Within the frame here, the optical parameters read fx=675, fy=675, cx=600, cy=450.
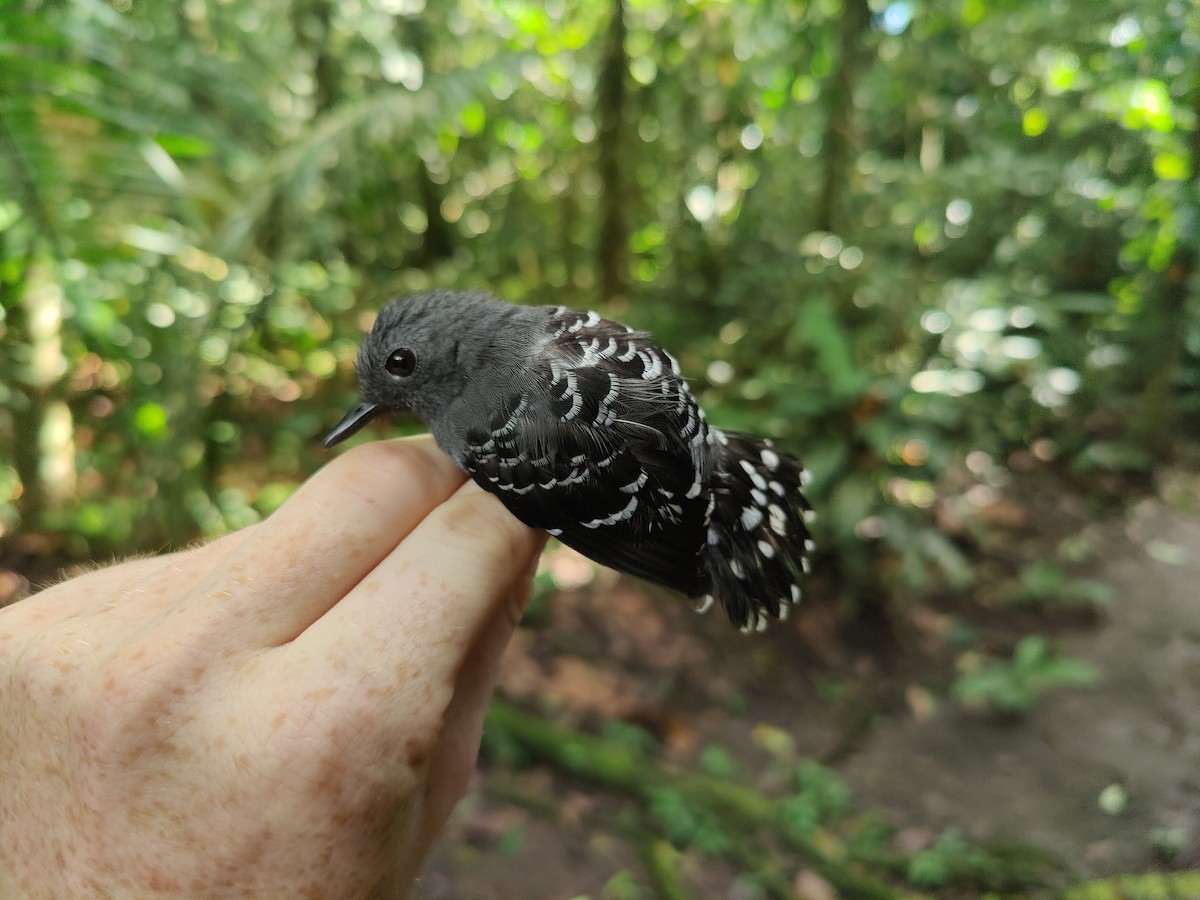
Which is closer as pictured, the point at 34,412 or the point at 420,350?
the point at 420,350

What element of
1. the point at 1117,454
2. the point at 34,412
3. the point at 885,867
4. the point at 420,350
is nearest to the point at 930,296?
the point at 1117,454

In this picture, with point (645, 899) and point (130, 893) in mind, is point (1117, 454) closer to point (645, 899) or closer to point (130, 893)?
point (645, 899)

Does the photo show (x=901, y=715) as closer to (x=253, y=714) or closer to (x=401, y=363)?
(x=401, y=363)

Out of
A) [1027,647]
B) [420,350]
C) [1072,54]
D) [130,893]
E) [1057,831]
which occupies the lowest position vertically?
[1057,831]

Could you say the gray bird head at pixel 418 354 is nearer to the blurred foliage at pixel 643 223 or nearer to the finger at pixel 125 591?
the finger at pixel 125 591

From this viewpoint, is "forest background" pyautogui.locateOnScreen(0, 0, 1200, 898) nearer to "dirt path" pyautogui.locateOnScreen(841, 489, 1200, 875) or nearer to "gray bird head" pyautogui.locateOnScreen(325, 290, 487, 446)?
"dirt path" pyautogui.locateOnScreen(841, 489, 1200, 875)

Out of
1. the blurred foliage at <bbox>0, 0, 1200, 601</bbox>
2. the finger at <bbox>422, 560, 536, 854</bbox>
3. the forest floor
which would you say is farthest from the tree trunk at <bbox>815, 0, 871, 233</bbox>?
the finger at <bbox>422, 560, 536, 854</bbox>
